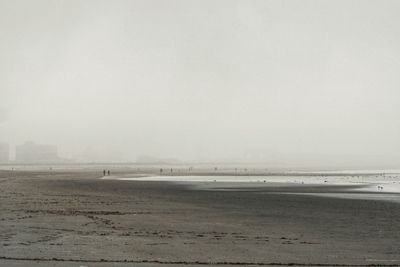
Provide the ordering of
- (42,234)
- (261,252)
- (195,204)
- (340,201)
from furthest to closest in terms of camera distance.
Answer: (340,201) < (195,204) < (42,234) < (261,252)

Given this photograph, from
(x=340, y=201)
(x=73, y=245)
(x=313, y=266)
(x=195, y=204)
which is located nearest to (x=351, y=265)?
(x=313, y=266)

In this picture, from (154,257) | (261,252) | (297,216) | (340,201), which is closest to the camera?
(154,257)

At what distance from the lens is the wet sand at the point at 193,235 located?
15.7 metres

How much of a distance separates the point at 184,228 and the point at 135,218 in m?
4.73

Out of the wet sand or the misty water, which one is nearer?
the wet sand

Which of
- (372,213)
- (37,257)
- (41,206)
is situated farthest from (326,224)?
(41,206)

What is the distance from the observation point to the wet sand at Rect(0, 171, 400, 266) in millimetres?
15680

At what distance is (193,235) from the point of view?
20.9m

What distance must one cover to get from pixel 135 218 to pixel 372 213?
15.0 meters

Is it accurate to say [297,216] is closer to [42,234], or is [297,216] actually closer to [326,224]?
[326,224]

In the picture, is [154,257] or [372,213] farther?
[372,213]

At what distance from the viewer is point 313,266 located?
1483cm

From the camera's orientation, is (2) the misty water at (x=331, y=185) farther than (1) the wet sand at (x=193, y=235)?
Yes

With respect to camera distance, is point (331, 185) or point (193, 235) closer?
point (193, 235)
